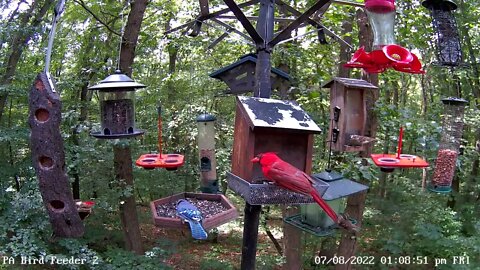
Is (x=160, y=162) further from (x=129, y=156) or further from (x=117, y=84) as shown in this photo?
(x=129, y=156)

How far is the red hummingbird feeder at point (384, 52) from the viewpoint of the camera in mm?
2750

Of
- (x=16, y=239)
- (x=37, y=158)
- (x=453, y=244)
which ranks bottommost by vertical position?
(x=453, y=244)

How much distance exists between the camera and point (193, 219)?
2.73m

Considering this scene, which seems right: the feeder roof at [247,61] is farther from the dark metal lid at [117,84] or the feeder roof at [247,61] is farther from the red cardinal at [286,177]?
the red cardinal at [286,177]

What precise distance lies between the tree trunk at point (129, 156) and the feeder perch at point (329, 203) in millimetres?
2811

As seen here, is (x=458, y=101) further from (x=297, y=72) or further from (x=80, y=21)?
(x=80, y=21)

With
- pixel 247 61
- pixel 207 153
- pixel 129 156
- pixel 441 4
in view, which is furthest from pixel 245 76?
pixel 129 156

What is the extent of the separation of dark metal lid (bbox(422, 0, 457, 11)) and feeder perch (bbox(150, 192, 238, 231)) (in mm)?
2367

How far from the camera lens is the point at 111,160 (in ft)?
20.8

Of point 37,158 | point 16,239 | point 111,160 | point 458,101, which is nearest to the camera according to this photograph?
point 37,158

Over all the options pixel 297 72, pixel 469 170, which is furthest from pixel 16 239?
pixel 469 170

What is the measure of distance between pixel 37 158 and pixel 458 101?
330cm

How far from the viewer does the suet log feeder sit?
150 inches

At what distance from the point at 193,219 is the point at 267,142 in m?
0.72
